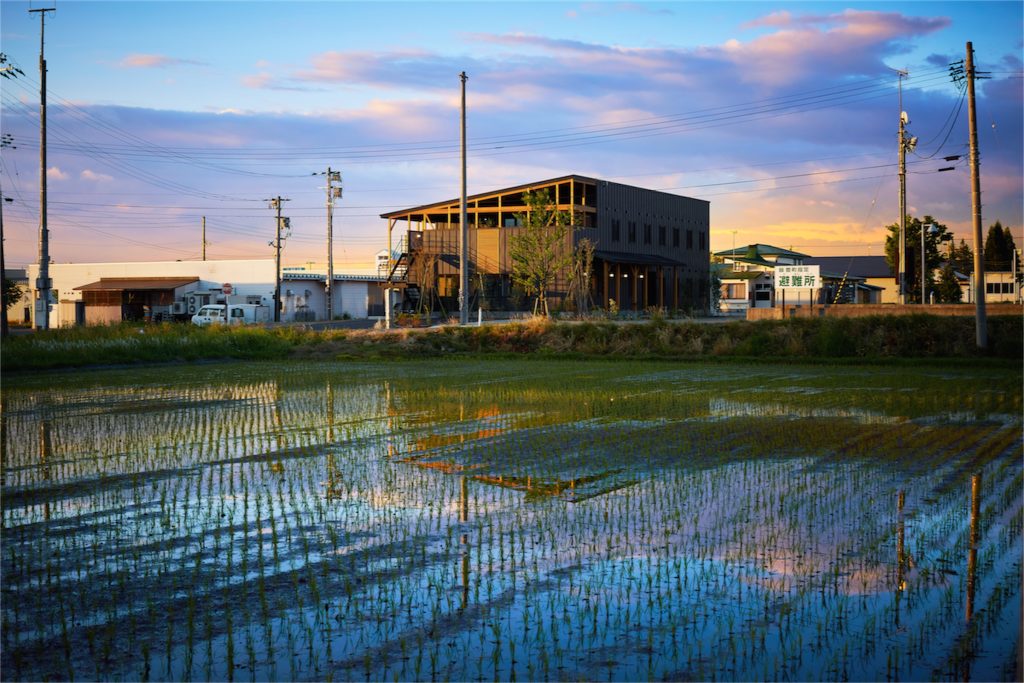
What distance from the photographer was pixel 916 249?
218 feet

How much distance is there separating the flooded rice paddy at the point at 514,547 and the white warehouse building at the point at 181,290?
46.1 m

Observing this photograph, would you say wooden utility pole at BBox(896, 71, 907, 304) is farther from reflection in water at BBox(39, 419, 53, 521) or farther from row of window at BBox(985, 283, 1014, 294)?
row of window at BBox(985, 283, 1014, 294)

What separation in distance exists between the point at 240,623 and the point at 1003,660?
Answer: 4531 mm

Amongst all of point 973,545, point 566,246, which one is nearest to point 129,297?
point 566,246

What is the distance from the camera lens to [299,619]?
19.7 ft

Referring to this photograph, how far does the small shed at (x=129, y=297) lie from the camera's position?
200ft

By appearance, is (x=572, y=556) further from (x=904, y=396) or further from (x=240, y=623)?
(x=904, y=396)

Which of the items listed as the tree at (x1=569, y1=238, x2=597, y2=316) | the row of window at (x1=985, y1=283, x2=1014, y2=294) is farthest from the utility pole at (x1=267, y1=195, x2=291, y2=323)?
the row of window at (x1=985, y1=283, x2=1014, y2=294)

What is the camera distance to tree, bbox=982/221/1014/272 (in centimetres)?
9318

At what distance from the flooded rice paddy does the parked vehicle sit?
37.5m

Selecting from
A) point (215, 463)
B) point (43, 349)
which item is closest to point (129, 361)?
point (43, 349)

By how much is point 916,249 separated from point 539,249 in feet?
113

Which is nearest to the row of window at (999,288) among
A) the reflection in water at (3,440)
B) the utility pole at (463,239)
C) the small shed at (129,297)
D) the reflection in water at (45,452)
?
the utility pole at (463,239)

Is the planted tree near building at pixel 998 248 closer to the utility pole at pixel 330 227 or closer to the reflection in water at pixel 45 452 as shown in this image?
the utility pole at pixel 330 227
